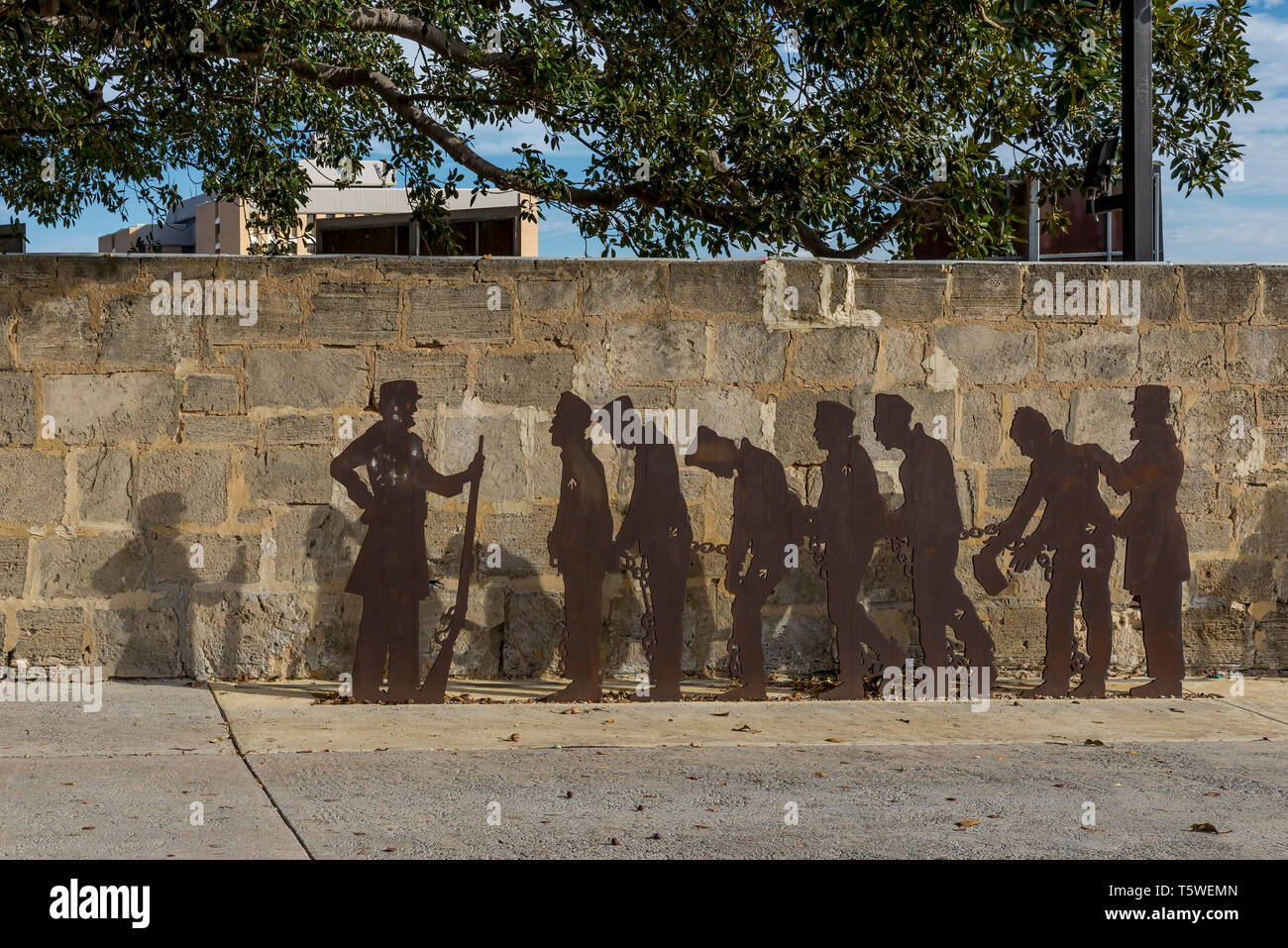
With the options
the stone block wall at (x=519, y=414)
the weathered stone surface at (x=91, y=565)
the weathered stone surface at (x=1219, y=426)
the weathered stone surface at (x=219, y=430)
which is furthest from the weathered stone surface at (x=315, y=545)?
the weathered stone surface at (x=1219, y=426)

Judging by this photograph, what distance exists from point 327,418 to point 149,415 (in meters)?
0.83

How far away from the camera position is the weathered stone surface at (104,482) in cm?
648

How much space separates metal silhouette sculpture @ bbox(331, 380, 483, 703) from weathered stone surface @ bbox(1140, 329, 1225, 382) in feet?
12.0

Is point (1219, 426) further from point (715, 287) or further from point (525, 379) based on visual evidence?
point (525, 379)

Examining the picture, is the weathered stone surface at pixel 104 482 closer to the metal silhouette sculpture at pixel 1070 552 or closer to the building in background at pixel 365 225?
the building in background at pixel 365 225

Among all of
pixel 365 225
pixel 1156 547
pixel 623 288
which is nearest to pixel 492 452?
pixel 623 288

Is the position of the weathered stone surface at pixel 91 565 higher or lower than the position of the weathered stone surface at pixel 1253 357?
lower

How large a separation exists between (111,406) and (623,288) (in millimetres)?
2523

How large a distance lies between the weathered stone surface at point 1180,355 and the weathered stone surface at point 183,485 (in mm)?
4666

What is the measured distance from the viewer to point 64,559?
6457 millimetres

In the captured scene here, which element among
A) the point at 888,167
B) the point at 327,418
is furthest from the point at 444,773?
the point at 888,167

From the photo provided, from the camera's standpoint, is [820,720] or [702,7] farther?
[702,7]

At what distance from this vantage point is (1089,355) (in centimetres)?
704

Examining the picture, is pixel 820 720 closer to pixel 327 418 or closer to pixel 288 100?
pixel 327 418
